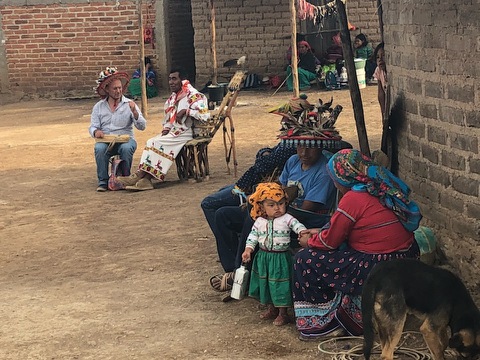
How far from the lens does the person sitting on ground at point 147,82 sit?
19312 millimetres

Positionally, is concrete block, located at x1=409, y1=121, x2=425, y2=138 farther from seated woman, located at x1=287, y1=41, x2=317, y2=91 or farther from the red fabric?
seated woman, located at x1=287, y1=41, x2=317, y2=91

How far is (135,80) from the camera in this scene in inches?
759

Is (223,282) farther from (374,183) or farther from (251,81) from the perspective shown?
(251,81)

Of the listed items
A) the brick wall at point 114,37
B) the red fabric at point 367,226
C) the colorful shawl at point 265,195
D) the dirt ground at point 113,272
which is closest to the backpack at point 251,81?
the brick wall at point 114,37

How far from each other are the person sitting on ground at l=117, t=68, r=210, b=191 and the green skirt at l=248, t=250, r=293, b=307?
181 inches

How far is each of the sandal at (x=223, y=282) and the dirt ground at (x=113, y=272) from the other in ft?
0.20

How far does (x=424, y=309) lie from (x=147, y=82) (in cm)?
1512

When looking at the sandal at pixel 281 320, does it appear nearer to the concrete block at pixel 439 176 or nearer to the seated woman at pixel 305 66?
the concrete block at pixel 439 176

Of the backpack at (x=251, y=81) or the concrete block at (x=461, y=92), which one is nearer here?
the concrete block at (x=461, y=92)

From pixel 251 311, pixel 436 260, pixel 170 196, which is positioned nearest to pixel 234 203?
pixel 251 311

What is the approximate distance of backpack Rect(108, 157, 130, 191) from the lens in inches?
417

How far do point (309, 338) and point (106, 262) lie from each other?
2.55 metres

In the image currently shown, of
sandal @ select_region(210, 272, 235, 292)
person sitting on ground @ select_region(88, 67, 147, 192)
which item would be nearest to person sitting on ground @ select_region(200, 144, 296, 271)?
sandal @ select_region(210, 272, 235, 292)

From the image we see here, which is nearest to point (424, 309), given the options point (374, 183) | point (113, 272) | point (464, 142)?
point (374, 183)
